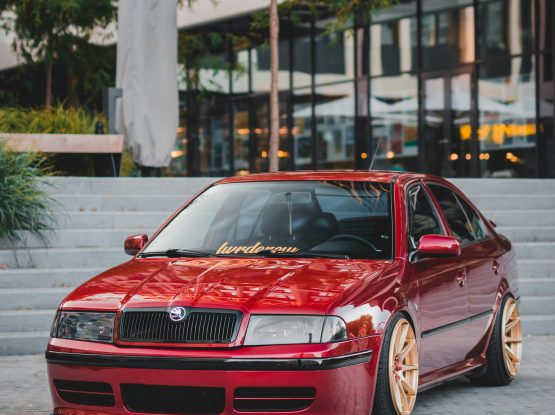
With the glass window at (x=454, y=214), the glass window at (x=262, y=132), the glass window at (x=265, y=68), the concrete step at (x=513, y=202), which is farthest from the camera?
the glass window at (x=262, y=132)

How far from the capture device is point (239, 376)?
5.96 metres

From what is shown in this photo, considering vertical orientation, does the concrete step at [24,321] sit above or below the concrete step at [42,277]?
below

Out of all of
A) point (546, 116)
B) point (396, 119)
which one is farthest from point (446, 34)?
point (546, 116)

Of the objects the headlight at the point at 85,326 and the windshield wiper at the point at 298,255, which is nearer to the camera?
the headlight at the point at 85,326

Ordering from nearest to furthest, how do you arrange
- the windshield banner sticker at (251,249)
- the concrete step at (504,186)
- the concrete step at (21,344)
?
1. the windshield banner sticker at (251,249)
2. the concrete step at (21,344)
3. the concrete step at (504,186)

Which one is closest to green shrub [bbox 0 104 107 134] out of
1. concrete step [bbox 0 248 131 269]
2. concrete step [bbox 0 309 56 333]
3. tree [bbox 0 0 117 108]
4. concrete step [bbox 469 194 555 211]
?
concrete step [bbox 0 248 131 269]

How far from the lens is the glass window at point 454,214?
27.8 ft

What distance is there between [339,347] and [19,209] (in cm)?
686

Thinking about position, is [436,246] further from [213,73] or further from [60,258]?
[213,73]

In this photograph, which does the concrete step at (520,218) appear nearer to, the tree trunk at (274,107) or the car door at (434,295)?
the tree trunk at (274,107)

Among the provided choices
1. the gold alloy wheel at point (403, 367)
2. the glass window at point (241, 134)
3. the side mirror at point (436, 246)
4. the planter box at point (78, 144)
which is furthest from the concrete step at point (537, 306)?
the glass window at point (241, 134)

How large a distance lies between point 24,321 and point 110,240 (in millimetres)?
1937

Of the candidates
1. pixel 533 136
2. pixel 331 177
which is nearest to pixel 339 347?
pixel 331 177

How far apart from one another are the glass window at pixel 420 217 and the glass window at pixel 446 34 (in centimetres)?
1788
